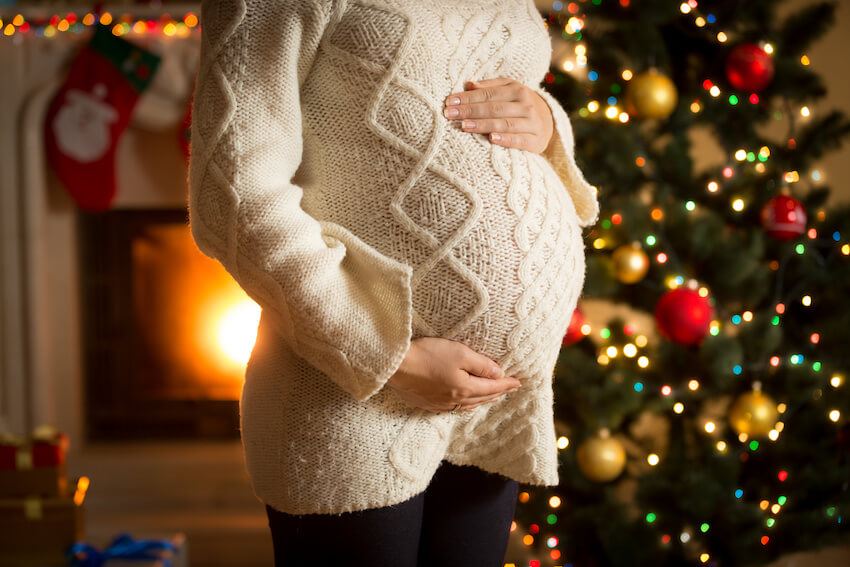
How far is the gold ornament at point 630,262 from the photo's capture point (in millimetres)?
1576

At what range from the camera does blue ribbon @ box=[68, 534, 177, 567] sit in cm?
160

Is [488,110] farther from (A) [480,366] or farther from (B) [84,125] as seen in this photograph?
(B) [84,125]

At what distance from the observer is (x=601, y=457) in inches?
62.7

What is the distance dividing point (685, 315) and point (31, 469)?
5.44ft

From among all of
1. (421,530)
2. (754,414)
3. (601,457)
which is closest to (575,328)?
(601,457)

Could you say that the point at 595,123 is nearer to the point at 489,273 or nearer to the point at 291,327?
the point at 489,273

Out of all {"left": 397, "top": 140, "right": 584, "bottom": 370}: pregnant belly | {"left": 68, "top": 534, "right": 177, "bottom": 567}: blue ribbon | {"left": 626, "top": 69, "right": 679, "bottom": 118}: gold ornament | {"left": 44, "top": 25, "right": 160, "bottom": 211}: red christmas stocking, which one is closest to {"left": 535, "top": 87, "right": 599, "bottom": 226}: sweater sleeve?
{"left": 397, "top": 140, "right": 584, "bottom": 370}: pregnant belly

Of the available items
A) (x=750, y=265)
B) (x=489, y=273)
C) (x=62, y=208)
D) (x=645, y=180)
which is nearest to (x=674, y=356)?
(x=750, y=265)

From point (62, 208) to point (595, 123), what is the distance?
213 cm

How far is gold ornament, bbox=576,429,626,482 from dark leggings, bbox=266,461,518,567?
799mm

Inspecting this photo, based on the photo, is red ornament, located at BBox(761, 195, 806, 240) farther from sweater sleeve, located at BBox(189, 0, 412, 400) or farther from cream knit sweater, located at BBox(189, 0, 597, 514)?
sweater sleeve, located at BBox(189, 0, 412, 400)

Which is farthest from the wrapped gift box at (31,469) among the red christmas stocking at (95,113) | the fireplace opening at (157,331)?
the red christmas stocking at (95,113)

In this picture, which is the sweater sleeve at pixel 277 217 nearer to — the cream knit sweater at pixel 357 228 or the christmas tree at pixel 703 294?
the cream knit sweater at pixel 357 228

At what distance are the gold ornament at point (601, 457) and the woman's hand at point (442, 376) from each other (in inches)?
40.4
